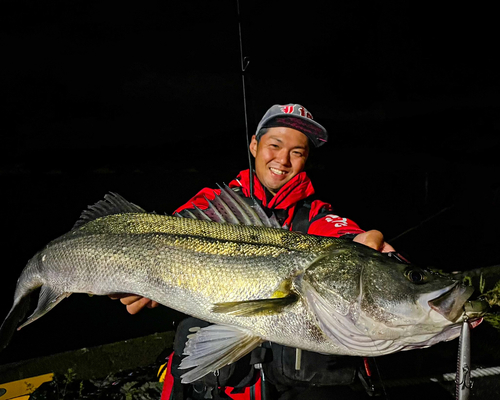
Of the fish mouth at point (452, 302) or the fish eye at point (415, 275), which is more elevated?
the fish eye at point (415, 275)

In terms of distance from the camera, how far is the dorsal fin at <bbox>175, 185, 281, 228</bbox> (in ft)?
7.59

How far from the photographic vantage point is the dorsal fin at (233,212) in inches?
91.0

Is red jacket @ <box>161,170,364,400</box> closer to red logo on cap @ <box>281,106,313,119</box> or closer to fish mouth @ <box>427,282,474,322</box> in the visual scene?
red logo on cap @ <box>281,106,313,119</box>

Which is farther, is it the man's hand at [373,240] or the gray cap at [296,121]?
the gray cap at [296,121]

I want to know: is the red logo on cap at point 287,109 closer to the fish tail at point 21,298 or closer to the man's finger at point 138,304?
the man's finger at point 138,304

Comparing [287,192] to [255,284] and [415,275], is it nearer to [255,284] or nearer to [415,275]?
[255,284]

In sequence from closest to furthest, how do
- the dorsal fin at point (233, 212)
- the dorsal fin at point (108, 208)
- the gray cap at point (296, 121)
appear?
the dorsal fin at point (233, 212) → the dorsal fin at point (108, 208) → the gray cap at point (296, 121)

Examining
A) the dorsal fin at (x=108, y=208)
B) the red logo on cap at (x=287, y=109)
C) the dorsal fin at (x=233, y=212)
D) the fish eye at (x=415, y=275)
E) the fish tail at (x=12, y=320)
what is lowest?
the fish tail at (x=12, y=320)

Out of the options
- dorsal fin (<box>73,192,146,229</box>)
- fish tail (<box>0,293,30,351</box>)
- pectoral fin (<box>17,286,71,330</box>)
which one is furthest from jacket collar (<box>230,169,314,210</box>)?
fish tail (<box>0,293,30,351</box>)

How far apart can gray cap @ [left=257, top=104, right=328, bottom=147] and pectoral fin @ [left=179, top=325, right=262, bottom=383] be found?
1.83 metres

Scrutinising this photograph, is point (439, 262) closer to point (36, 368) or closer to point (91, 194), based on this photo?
point (36, 368)

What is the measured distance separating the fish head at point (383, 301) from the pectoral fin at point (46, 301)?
1598mm

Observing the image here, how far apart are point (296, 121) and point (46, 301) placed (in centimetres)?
228

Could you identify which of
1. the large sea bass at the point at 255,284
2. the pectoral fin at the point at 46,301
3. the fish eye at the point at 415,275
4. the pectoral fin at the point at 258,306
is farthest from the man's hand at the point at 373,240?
the pectoral fin at the point at 46,301
